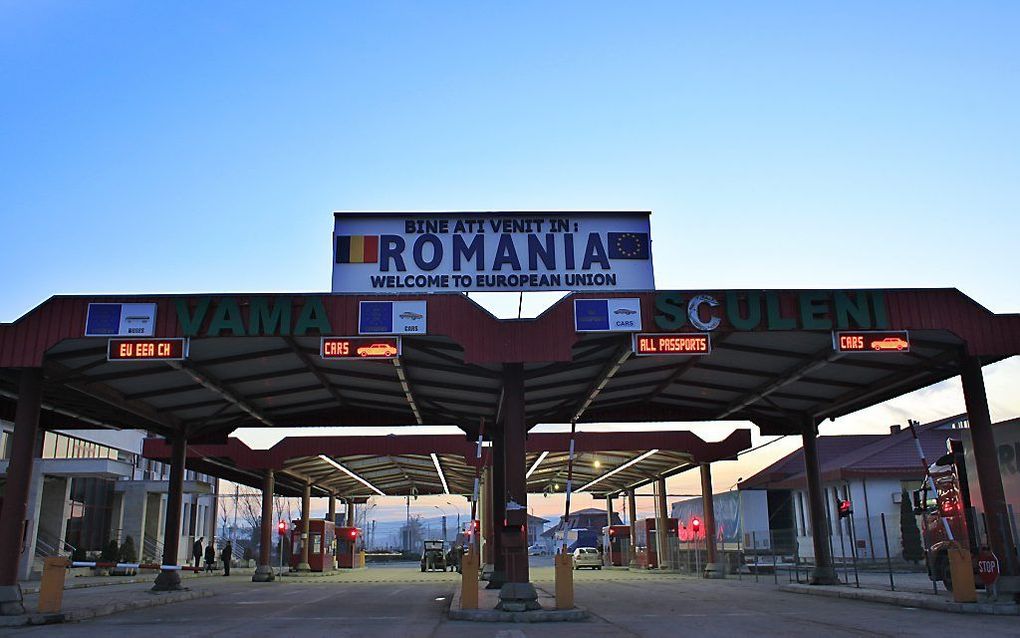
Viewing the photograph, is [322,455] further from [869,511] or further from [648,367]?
[869,511]

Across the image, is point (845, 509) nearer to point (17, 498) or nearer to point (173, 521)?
point (173, 521)

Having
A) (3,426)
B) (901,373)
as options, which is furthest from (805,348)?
(3,426)

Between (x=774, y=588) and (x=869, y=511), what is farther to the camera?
(x=869, y=511)

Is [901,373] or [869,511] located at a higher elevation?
[901,373]

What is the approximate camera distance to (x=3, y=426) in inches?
1423

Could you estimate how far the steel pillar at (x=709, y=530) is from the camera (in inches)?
1497

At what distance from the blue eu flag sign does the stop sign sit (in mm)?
10108

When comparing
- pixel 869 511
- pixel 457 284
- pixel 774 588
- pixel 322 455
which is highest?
pixel 457 284

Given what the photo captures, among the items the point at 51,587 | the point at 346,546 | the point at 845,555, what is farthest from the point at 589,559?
the point at 51,587

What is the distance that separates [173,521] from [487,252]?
47.0 feet

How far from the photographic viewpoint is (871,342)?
57.9ft

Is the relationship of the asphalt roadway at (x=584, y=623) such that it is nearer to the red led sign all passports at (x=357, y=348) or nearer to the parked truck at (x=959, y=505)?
the parked truck at (x=959, y=505)

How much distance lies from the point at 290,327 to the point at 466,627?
6.92 metres

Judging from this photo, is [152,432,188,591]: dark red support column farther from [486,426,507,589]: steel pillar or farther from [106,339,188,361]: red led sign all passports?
[106,339,188,361]: red led sign all passports
